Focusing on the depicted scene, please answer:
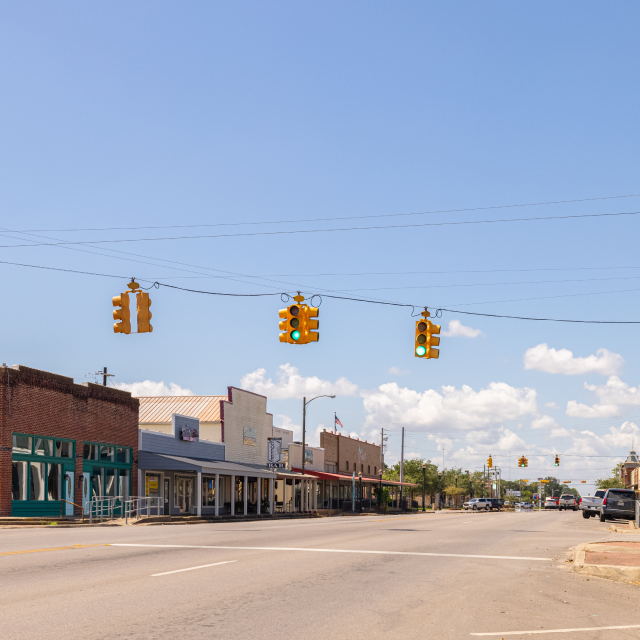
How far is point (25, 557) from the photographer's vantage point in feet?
47.4

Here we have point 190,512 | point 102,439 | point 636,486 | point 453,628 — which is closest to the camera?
point 453,628

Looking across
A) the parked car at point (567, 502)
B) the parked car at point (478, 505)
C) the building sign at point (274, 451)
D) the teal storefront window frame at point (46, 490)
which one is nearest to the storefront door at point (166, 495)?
the teal storefront window frame at point (46, 490)

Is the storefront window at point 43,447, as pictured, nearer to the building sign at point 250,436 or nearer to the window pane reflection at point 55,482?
the window pane reflection at point 55,482

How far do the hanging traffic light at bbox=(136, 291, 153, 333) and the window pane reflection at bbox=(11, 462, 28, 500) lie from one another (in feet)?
51.8

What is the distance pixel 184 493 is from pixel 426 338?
92.1 feet

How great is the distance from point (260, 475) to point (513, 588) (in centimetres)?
3836

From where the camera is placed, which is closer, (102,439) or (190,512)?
(102,439)

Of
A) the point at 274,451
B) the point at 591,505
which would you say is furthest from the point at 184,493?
the point at 591,505

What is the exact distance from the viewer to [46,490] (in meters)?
34.2

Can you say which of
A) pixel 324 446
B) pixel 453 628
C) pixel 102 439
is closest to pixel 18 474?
pixel 102 439

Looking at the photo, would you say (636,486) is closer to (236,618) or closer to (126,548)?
(126,548)

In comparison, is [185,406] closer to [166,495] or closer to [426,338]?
[166,495]

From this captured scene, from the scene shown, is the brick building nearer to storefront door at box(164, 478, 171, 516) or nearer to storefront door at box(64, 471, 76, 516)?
storefront door at box(64, 471, 76, 516)

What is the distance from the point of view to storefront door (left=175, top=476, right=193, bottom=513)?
45438mm
